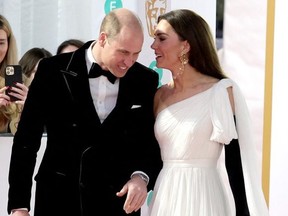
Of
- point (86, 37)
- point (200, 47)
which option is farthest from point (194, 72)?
point (86, 37)

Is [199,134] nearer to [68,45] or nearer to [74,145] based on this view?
[74,145]

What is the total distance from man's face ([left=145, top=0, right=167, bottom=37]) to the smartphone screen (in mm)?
879

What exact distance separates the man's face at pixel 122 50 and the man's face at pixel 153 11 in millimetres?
1664

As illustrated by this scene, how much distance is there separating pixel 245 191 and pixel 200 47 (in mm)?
642

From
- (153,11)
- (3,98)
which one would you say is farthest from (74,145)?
(153,11)

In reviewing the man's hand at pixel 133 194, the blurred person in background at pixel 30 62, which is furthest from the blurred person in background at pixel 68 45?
the man's hand at pixel 133 194

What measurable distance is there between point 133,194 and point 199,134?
0.39 m

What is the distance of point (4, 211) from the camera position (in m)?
4.48

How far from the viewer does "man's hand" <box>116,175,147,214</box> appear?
2801 mm

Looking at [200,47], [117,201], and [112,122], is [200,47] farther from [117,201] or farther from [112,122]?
[117,201]

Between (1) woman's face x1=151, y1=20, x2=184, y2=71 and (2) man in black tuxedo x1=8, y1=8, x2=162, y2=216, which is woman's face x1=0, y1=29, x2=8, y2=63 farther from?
(1) woman's face x1=151, y1=20, x2=184, y2=71

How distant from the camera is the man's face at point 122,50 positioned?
2.86 m

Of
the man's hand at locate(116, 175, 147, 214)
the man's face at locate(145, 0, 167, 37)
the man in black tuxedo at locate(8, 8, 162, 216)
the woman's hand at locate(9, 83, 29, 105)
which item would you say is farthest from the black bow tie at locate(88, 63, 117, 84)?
the man's face at locate(145, 0, 167, 37)

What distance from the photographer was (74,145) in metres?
2.94
